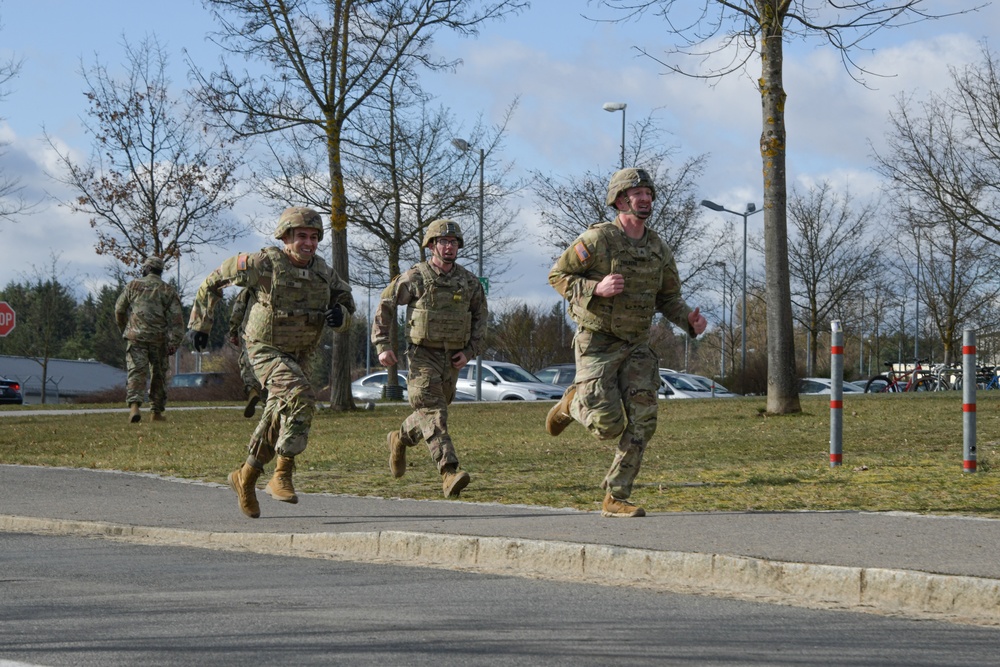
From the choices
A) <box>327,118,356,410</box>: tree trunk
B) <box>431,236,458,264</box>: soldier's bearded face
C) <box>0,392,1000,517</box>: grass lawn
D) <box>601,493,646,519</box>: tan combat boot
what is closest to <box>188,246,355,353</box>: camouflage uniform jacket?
<box>431,236,458,264</box>: soldier's bearded face

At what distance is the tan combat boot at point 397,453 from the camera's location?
997 centimetres

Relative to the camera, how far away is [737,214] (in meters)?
44.8

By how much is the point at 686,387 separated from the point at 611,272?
3048 cm

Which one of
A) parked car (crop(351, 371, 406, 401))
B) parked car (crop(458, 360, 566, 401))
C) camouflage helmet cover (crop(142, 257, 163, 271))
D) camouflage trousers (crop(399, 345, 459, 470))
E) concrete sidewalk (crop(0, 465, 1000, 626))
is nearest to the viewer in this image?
concrete sidewalk (crop(0, 465, 1000, 626))

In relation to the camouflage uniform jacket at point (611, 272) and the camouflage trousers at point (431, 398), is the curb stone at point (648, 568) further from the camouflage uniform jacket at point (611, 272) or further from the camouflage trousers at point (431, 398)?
the camouflage trousers at point (431, 398)

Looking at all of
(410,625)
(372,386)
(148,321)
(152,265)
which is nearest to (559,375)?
(372,386)

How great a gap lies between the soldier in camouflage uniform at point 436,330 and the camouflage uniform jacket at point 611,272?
147 centimetres

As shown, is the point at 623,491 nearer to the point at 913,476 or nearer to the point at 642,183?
the point at 642,183

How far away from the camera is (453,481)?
30.4 feet

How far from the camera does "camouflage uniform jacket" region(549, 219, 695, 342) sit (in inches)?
320

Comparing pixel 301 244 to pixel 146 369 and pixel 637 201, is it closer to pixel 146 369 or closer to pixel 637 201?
pixel 637 201

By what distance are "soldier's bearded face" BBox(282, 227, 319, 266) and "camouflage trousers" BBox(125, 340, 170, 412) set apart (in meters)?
9.81

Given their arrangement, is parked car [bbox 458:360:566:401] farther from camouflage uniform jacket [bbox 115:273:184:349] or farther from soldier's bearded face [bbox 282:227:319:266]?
soldier's bearded face [bbox 282:227:319:266]

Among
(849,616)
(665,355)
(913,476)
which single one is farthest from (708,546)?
(665,355)
